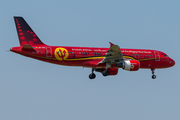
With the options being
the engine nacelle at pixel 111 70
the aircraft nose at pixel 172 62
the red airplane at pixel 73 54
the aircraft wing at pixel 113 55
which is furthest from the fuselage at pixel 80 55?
the engine nacelle at pixel 111 70

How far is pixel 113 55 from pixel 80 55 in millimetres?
4384

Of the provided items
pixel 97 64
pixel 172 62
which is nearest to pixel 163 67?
pixel 172 62

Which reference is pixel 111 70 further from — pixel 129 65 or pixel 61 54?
pixel 61 54

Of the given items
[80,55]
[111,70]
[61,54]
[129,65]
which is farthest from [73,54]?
[111,70]

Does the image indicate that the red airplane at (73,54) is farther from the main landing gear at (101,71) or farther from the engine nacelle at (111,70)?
the engine nacelle at (111,70)

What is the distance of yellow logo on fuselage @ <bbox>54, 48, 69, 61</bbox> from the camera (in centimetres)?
4695

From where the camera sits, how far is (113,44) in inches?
1784

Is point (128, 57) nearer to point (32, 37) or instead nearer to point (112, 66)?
point (112, 66)

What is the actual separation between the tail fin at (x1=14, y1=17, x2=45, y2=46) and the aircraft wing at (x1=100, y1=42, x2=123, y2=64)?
8809mm

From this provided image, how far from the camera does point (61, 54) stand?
155 feet

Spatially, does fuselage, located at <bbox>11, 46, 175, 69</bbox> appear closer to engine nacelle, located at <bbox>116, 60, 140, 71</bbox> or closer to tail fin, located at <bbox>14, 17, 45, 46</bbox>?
engine nacelle, located at <bbox>116, 60, 140, 71</bbox>

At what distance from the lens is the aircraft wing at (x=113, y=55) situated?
46.0 meters

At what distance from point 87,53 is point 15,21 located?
1038 cm

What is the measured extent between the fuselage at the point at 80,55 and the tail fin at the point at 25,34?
1410 mm
